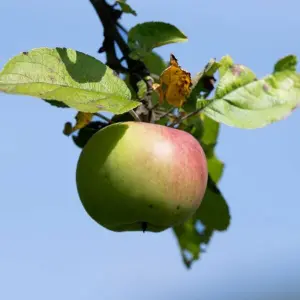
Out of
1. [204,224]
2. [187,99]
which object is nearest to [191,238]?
[204,224]

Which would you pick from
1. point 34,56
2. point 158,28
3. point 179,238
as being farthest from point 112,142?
point 179,238

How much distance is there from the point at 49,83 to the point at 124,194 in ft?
0.76

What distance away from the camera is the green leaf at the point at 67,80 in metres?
1.24

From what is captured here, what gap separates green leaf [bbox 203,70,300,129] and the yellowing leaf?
2.7 inches

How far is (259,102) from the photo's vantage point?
5.08 feet

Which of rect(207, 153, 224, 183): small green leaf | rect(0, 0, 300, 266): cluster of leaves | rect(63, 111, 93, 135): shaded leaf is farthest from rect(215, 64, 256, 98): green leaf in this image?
rect(207, 153, 224, 183): small green leaf

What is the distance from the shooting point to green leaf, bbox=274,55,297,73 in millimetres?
1587

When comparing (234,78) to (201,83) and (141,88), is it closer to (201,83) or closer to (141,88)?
(201,83)

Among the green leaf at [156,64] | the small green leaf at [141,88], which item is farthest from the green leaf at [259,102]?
the green leaf at [156,64]

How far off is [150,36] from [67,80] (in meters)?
0.39

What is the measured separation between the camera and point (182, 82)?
1497mm

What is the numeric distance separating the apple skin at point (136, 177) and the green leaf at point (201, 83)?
0.16 meters

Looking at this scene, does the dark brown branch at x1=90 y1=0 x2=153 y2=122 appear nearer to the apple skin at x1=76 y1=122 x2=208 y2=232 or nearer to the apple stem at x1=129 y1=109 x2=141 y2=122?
the apple stem at x1=129 y1=109 x2=141 y2=122

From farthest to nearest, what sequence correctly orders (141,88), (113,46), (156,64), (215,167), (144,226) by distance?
(215,167), (156,64), (113,46), (141,88), (144,226)
